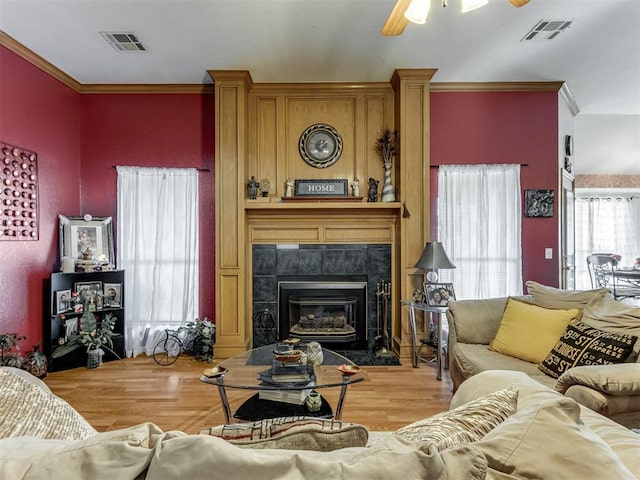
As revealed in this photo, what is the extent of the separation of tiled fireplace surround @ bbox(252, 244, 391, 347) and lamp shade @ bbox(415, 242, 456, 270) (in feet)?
1.89

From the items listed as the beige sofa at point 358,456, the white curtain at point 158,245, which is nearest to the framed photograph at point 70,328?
the white curtain at point 158,245

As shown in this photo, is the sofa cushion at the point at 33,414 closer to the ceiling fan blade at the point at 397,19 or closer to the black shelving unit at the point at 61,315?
the ceiling fan blade at the point at 397,19

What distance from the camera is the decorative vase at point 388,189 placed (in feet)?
12.5

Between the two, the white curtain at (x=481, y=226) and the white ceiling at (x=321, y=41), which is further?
the white curtain at (x=481, y=226)

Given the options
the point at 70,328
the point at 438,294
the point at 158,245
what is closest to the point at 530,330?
the point at 438,294

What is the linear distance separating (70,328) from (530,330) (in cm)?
411

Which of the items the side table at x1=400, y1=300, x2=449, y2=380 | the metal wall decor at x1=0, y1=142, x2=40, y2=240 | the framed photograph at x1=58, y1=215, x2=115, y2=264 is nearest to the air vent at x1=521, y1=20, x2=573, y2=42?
the side table at x1=400, y1=300, x2=449, y2=380

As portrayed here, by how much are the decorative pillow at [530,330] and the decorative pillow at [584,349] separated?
0.30ft

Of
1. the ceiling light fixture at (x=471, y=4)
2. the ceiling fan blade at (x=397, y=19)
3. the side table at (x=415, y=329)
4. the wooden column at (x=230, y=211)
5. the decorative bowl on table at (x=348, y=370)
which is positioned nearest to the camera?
the ceiling light fixture at (x=471, y=4)

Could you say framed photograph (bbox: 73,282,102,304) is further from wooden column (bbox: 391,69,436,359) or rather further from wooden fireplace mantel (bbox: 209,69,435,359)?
wooden column (bbox: 391,69,436,359)

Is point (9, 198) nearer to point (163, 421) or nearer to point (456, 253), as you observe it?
point (163, 421)

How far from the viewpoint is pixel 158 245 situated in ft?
13.0

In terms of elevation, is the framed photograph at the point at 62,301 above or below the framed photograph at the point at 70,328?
above

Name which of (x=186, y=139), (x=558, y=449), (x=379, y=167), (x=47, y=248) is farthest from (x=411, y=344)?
(x=47, y=248)
